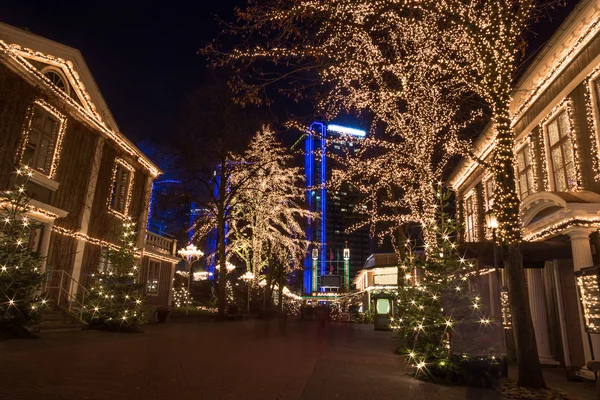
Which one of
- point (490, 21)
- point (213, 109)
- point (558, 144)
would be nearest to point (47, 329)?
point (490, 21)

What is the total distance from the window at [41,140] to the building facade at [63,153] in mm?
30

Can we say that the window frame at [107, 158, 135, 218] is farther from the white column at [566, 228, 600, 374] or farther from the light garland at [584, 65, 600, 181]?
the light garland at [584, 65, 600, 181]

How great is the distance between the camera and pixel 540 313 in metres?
12.1

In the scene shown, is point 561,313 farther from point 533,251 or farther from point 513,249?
point 513,249

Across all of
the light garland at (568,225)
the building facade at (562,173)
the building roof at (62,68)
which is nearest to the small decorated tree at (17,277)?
the building roof at (62,68)

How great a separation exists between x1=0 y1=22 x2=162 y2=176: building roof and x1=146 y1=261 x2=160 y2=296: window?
7.25 m

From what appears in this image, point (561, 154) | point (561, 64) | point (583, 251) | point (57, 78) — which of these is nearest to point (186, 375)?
point (583, 251)

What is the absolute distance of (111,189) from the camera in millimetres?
18781

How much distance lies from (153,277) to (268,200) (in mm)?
11449

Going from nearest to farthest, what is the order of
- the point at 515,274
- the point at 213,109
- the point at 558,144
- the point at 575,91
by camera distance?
1. the point at 515,274
2. the point at 575,91
3. the point at 558,144
4. the point at 213,109

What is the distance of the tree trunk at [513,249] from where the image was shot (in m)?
7.33

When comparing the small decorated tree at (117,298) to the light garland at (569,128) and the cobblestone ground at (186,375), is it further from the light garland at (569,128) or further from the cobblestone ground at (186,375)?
the light garland at (569,128)

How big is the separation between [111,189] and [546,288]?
16.9 metres

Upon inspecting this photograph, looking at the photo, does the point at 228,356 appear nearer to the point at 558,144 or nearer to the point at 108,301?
the point at 108,301
